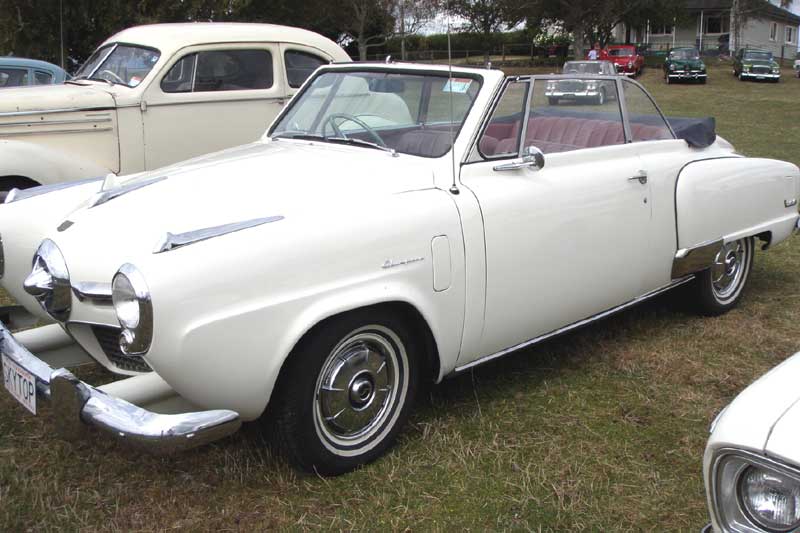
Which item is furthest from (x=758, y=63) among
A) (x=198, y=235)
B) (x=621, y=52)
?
(x=198, y=235)

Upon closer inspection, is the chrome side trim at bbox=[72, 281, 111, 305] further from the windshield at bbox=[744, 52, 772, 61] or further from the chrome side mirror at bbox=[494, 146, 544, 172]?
the windshield at bbox=[744, 52, 772, 61]

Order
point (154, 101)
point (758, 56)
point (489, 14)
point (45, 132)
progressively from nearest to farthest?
point (45, 132), point (154, 101), point (758, 56), point (489, 14)

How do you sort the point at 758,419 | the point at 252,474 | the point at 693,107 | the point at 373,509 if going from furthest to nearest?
the point at 693,107 < the point at 252,474 < the point at 373,509 < the point at 758,419

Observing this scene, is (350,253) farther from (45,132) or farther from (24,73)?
(24,73)

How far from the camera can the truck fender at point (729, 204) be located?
4.41 metres

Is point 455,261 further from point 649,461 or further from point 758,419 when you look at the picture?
point 758,419

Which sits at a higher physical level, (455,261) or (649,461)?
(455,261)

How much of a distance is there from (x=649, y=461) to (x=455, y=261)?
Result: 118 centimetres

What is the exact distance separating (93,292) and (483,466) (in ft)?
5.48

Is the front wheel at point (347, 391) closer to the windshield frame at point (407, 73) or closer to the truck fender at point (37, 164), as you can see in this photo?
the windshield frame at point (407, 73)

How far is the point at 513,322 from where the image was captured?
361 cm

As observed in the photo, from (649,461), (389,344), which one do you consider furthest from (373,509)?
(649,461)

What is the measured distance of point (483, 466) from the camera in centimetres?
329

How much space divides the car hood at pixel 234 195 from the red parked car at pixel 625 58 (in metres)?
32.0
